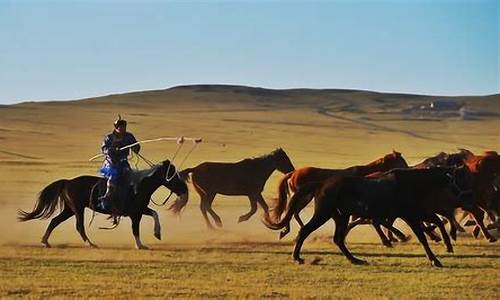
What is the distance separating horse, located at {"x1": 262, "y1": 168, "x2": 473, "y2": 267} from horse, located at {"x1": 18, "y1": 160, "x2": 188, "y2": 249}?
3180 mm

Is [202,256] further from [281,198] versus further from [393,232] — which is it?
[393,232]

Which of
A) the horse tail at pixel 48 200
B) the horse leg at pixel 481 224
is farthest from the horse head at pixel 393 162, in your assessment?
the horse tail at pixel 48 200

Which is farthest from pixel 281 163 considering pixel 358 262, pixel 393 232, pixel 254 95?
pixel 254 95

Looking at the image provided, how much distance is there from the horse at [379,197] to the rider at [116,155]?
3948 mm

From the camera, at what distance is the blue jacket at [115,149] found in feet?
53.6

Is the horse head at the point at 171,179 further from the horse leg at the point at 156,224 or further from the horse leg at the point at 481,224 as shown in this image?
the horse leg at the point at 481,224

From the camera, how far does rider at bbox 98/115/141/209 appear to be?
16.3 meters

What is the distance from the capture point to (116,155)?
53.7ft

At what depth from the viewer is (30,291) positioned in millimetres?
11172

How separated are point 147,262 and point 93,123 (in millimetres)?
81580

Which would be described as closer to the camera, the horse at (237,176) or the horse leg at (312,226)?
the horse leg at (312,226)

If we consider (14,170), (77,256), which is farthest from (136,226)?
(14,170)

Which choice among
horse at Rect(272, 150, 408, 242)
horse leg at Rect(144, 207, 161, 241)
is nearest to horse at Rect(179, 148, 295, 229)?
horse at Rect(272, 150, 408, 242)

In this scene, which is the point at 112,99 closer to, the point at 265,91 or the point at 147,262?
the point at 265,91
